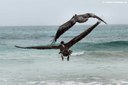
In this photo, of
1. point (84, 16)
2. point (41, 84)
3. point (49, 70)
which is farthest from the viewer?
point (49, 70)

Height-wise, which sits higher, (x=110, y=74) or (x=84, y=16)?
(x=84, y=16)

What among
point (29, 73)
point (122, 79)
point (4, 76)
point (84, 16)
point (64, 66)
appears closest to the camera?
point (84, 16)

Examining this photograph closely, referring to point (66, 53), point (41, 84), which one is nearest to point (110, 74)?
point (41, 84)

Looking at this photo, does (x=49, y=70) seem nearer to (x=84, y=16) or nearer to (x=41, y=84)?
(x=41, y=84)

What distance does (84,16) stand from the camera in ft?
9.25

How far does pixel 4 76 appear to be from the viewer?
27781 millimetres

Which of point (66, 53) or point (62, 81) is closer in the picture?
point (66, 53)

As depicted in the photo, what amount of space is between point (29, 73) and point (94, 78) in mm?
6044

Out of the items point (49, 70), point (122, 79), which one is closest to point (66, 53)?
point (122, 79)

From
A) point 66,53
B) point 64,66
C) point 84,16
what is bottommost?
point 64,66

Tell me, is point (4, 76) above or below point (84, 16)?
below

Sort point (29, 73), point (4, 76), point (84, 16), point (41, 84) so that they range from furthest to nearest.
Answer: point (29, 73) → point (4, 76) → point (41, 84) → point (84, 16)

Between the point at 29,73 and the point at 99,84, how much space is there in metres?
7.84

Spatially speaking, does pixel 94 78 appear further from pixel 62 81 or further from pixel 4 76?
pixel 4 76
